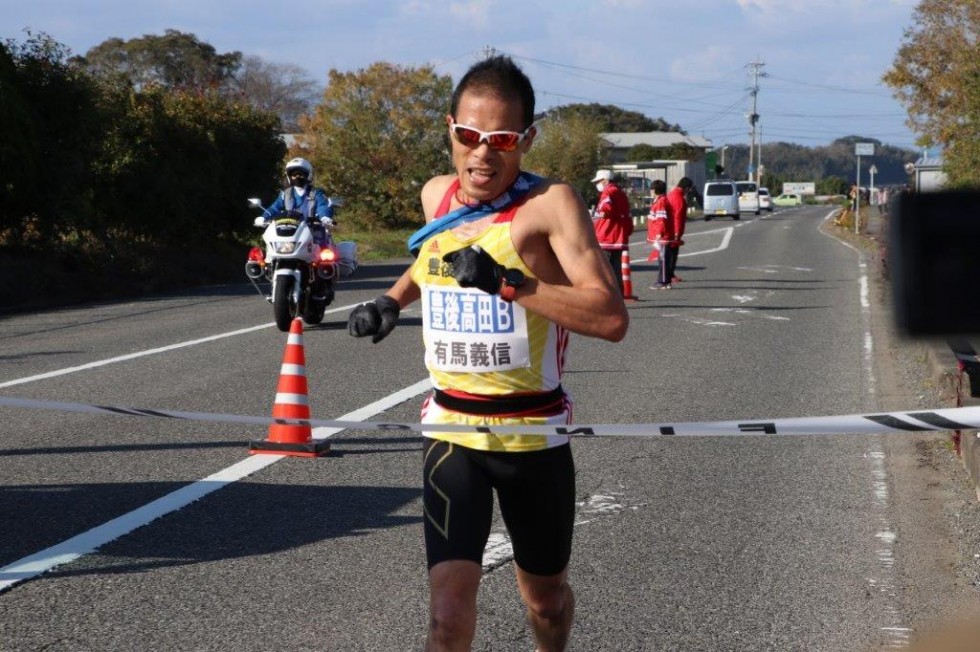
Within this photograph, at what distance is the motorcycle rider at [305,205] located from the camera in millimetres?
14977

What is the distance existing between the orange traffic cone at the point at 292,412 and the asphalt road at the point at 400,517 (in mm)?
150

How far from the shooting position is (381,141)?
163 feet

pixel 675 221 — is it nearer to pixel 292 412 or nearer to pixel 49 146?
pixel 49 146

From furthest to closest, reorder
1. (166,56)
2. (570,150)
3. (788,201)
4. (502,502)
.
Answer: (788,201) < (166,56) < (570,150) < (502,502)

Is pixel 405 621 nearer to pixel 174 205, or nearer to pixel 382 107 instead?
pixel 174 205

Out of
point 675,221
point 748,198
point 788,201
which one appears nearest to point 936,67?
point 675,221

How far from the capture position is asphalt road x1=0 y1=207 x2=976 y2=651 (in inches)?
201

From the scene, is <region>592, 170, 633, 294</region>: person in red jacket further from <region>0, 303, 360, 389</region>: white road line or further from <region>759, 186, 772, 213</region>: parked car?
<region>759, 186, 772, 213</region>: parked car

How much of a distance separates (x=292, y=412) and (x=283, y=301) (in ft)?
21.8

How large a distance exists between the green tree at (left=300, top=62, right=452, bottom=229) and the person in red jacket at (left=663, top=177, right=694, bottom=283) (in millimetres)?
26474

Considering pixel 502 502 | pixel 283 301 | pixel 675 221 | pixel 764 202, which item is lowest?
pixel 764 202

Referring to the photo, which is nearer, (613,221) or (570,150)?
(613,221)

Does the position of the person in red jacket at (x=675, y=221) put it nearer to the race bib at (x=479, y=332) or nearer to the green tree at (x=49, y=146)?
the green tree at (x=49, y=146)

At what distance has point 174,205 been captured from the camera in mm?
25938
